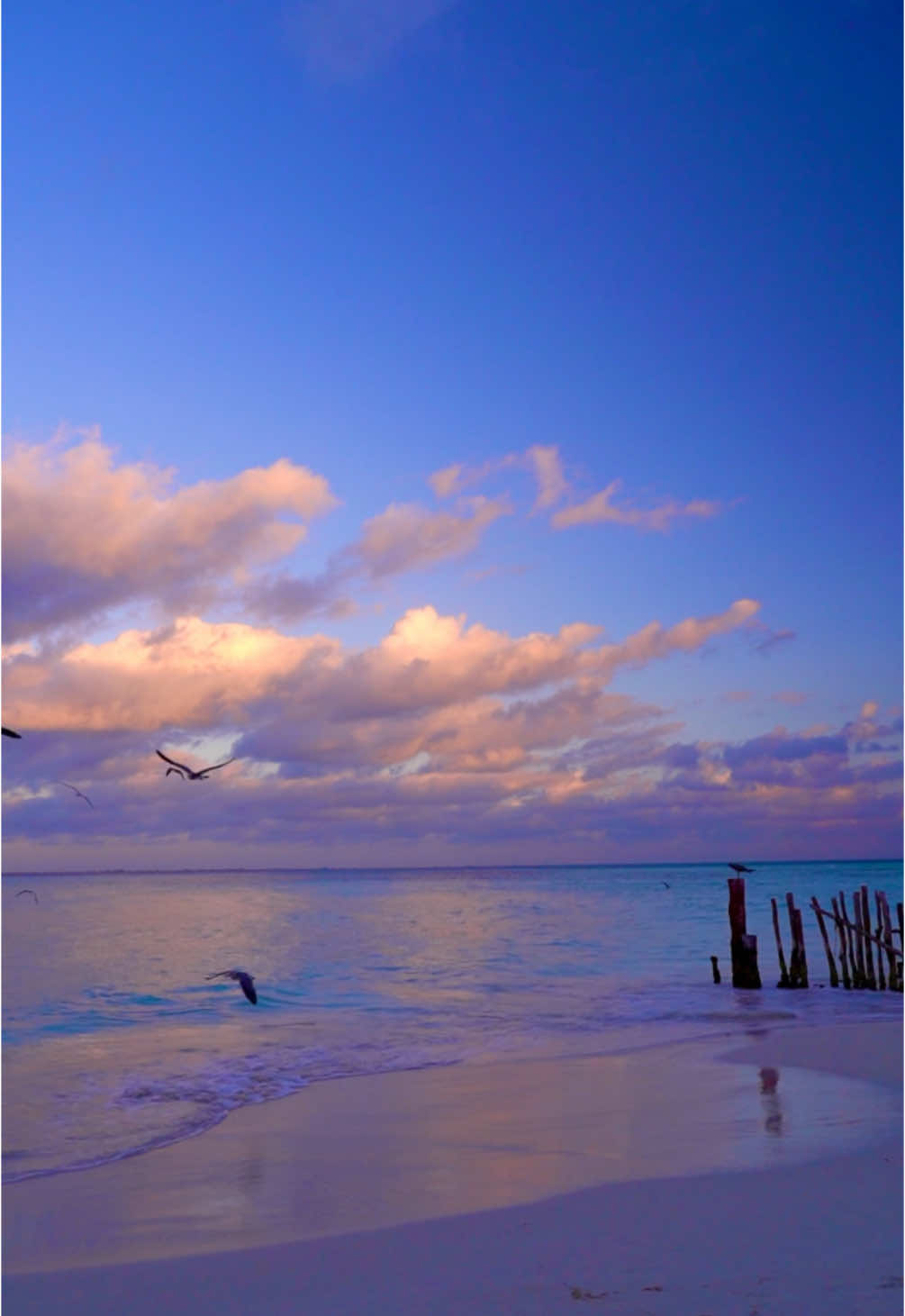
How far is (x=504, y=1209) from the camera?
889 centimetres

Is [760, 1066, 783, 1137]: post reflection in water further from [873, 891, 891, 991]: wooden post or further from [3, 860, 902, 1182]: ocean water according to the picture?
[873, 891, 891, 991]: wooden post

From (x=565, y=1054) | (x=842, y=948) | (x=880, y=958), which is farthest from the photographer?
(x=842, y=948)

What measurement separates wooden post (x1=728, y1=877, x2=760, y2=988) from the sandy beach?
41.0 ft

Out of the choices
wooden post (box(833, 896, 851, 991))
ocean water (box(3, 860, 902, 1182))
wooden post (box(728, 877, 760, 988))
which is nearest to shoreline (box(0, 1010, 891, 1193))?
ocean water (box(3, 860, 902, 1182))

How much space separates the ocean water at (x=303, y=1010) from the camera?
15.6m

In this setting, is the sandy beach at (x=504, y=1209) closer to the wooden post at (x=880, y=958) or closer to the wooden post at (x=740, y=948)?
the wooden post at (x=880, y=958)

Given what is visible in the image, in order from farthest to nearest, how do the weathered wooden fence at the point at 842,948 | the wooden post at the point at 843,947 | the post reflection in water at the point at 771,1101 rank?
the wooden post at the point at 843,947, the weathered wooden fence at the point at 842,948, the post reflection in water at the point at 771,1101

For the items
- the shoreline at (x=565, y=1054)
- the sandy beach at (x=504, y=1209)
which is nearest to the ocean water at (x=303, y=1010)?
the shoreline at (x=565, y=1054)

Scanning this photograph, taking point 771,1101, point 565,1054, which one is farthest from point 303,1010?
point 771,1101

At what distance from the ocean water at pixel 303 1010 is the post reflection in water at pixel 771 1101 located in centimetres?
442

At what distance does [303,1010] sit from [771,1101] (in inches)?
657

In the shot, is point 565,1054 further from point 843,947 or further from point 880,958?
point 843,947

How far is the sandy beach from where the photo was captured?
6926 millimetres

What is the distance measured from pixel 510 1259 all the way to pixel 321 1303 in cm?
139
